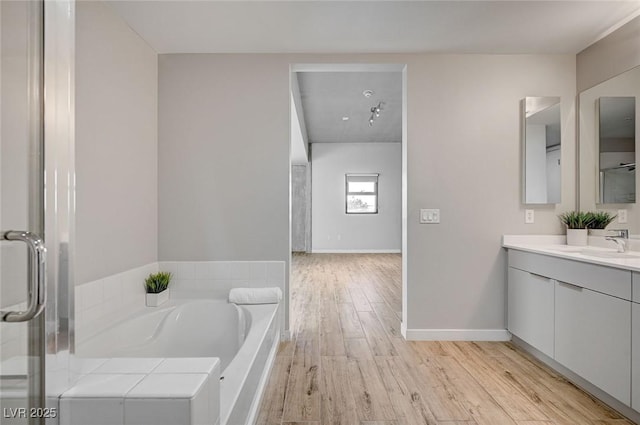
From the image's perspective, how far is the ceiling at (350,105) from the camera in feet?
14.3

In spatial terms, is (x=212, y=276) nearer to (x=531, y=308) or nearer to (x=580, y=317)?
(x=531, y=308)

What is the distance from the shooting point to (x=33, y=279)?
880 mm

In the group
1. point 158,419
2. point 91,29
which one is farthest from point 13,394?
point 91,29

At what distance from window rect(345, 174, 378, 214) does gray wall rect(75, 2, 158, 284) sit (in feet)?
20.7

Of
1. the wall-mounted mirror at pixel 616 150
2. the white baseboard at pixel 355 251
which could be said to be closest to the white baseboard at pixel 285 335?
the wall-mounted mirror at pixel 616 150

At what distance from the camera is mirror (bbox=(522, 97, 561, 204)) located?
9.53 ft

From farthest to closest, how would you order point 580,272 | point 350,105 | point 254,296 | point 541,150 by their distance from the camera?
point 350,105 < point 541,150 < point 254,296 < point 580,272

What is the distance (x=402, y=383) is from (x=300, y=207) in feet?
22.4

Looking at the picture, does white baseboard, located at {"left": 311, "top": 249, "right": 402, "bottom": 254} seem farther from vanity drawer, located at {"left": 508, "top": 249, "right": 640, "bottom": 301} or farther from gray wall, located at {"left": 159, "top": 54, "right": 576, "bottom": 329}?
vanity drawer, located at {"left": 508, "top": 249, "right": 640, "bottom": 301}

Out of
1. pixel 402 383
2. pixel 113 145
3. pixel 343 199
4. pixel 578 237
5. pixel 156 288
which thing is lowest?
pixel 402 383

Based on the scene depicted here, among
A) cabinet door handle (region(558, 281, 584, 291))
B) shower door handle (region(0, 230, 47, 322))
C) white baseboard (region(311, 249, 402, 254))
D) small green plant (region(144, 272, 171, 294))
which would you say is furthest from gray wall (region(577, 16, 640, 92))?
white baseboard (region(311, 249, 402, 254))

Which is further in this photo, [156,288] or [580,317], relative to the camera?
[156,288]

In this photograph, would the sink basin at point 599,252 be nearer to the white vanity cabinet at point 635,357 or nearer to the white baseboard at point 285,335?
the white vanity cabinet at point 635,357

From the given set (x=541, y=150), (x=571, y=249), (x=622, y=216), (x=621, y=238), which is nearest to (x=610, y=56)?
(x=541, y=150)
